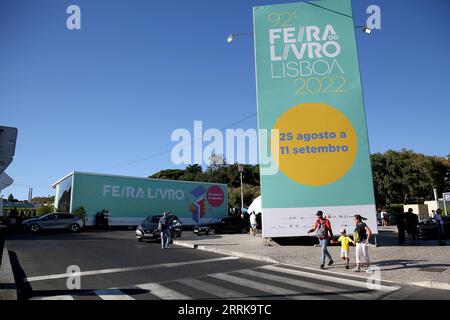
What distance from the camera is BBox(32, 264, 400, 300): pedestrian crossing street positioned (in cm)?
694

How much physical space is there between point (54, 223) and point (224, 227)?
1257 centimetres

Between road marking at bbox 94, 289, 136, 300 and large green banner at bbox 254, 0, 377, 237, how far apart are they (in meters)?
10.8

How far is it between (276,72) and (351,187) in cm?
731

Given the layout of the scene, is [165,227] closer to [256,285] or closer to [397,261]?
[256,285]

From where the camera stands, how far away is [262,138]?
18219mm

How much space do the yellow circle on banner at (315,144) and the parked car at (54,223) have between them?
17.0 m

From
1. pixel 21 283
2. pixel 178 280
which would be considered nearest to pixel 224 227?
pixel 178 280

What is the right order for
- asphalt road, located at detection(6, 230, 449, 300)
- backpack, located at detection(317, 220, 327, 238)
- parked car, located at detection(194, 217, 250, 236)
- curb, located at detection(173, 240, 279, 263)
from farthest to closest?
parked car, located at detection(194, 217, 250, 236) → curb, located at detection(173, 240, 279, 263) → backpack, located at detection(317, 220, 327, 238) → asphalt road, located at detection(6, 230, 449, 300)

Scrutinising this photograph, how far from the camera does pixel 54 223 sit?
82.2 feet

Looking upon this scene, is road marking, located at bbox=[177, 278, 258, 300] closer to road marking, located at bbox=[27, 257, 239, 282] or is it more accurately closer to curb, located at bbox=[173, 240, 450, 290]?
road marking, located at bbox=[27, 257, 239, 282]

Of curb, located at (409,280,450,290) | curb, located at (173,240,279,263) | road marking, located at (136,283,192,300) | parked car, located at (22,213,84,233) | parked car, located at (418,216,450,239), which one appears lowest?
curb, located at (409,280,450,290)

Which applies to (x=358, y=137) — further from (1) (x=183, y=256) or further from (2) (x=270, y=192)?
(1) (x=183, y=256)

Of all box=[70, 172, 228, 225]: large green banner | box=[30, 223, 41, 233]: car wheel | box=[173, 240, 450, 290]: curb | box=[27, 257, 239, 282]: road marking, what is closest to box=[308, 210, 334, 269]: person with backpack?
→ box=[173, 240, 450, 290]: curb
